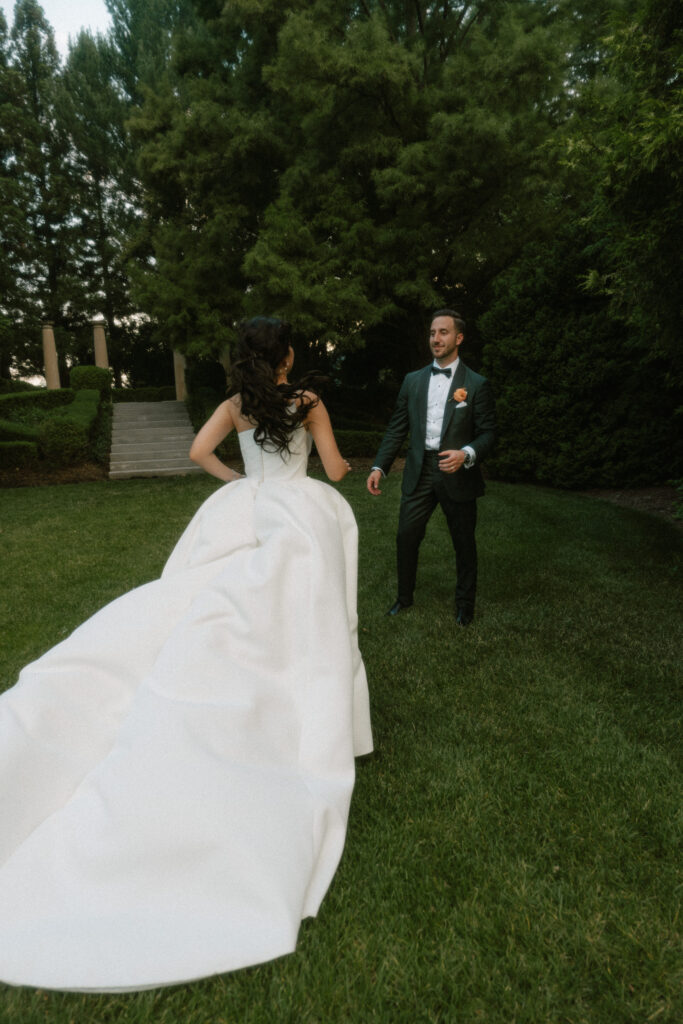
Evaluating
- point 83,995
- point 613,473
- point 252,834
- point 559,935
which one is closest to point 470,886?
point 559,935

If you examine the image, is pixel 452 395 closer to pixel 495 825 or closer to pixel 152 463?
pixel 495 825

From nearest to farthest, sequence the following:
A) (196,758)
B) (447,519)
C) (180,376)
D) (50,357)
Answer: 1. (196,758)
2. (447,519)
3. (50,357)
4. (180,376)

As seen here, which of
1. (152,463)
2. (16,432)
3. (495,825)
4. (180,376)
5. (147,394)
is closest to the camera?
(495,825)

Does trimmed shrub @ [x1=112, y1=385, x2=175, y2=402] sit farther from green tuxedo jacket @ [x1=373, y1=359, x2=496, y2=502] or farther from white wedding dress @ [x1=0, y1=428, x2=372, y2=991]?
white wedding dress @ [x1=0, y1=428, x2=372, y2=991]

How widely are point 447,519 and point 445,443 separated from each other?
2.05 feet

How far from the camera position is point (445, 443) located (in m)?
5.13

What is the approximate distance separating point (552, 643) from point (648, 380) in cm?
811

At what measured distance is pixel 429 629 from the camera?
16.9 feet

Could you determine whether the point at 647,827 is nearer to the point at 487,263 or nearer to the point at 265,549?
the point at 265,549

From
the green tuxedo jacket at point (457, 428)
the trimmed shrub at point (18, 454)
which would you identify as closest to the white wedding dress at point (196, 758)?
the green tuxedo jacket at point (457, 428)

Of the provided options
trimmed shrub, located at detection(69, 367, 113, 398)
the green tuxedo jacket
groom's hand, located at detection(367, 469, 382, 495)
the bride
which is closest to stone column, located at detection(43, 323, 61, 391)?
trimmed shrub, located at detection(69, 367, 113, 398)

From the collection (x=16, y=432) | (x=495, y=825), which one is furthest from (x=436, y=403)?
(x=16, y=432)

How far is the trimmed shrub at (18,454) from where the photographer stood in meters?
13.7

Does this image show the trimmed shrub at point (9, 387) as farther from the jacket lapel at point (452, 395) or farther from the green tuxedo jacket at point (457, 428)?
the jacket lapel at point (452, 395)
